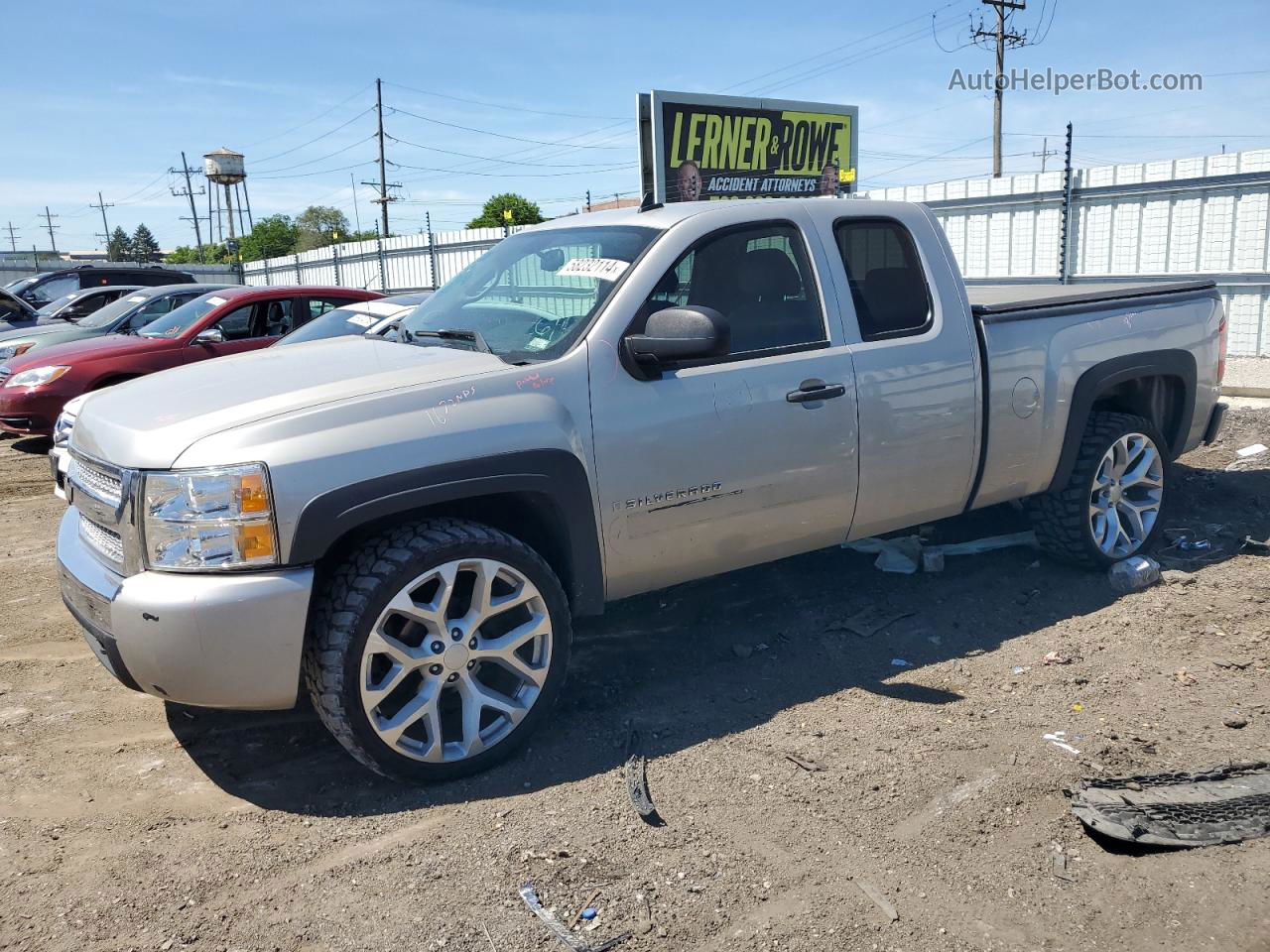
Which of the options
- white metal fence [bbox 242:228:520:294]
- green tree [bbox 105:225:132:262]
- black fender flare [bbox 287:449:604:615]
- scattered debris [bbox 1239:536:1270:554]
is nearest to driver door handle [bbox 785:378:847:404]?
black fender flare [bbox 287:449:604:615]

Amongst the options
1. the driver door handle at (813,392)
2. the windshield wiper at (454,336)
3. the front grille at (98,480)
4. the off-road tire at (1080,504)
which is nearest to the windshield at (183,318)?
the windshield wiper at (454,336)

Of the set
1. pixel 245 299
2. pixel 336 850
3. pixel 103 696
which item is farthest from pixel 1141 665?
pixel 245 299

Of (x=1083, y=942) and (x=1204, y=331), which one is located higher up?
(x=1204, y=331)

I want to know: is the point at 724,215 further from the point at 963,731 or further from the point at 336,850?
the point at 336,850

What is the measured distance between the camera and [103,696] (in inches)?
166

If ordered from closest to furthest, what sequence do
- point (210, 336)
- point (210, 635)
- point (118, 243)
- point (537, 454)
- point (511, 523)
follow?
point (210, 635), point (537, 454), point (511, 523), point (210, 336), point (118, 243)

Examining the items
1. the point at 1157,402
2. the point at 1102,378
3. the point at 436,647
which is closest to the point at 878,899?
the point at 436,647

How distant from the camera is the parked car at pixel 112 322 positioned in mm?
11648

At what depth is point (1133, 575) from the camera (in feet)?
17.0

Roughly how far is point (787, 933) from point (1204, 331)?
4.49 meters

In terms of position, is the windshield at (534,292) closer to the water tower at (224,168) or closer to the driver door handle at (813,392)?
the driver door handle at (813,392)

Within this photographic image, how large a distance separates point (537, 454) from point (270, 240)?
64.3m

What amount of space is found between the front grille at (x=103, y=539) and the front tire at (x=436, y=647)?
0.71m

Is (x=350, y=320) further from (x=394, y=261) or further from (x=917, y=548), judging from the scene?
(x=394, y=261)
